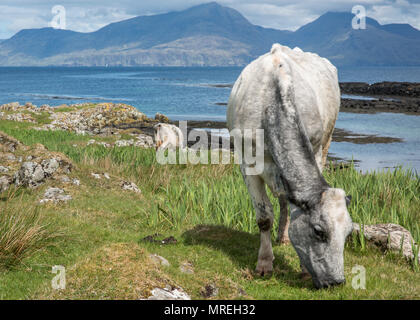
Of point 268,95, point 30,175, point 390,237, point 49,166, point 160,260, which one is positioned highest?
point 268,95

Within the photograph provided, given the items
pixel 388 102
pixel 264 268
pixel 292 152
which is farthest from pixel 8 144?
pixel 388 102

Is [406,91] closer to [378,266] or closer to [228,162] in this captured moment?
[228,162]

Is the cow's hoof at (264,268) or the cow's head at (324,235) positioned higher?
the cow's head at (324,235)

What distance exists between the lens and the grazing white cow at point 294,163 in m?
5.60

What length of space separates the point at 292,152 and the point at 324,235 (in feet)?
3.60

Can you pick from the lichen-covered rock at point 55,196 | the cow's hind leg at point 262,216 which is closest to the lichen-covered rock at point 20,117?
the lichen-covered rock at point 55,196

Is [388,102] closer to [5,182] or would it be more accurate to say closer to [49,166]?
[49,166]

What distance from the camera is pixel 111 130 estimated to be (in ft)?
113

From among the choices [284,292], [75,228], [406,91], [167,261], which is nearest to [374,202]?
[284,292]

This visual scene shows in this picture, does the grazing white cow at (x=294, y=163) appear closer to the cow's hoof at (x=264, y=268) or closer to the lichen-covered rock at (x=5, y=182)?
the cow's hoof at (x=264, y=268)

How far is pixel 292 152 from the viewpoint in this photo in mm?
5961

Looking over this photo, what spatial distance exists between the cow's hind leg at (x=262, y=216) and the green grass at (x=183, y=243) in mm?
227

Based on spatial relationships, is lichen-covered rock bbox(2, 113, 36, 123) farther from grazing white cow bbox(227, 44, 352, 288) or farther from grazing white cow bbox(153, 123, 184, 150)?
grazing white cow bbox(227, 44, 352, 288)

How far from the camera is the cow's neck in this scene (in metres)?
5.78
